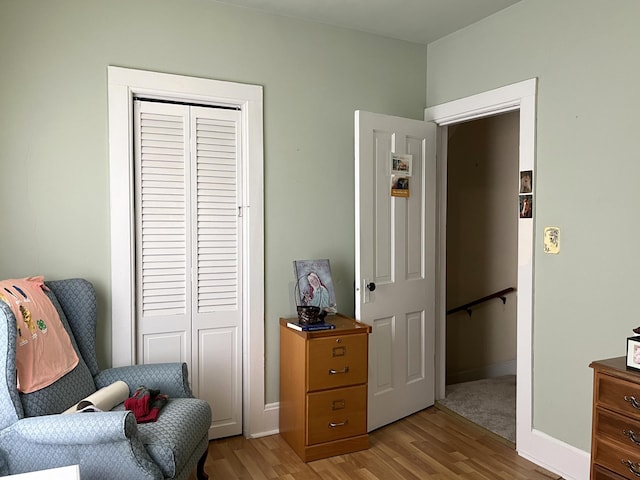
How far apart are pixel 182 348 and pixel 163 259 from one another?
55 centimetres

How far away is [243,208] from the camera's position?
3.22 meters

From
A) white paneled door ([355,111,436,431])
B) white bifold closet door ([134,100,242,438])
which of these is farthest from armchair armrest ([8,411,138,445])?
white paneled door ([355,111,436,431])

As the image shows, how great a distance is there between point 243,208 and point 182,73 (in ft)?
2.84

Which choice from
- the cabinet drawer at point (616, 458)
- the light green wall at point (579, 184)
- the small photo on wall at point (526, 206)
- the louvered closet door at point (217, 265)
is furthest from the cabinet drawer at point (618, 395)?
the louvered closet door at point (217, 265)

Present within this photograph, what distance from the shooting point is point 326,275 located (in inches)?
130

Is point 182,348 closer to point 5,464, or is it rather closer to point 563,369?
point 5,464

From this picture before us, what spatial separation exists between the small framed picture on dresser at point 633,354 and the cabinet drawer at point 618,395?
0.09 metres

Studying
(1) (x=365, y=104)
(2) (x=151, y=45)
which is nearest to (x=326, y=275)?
(1) (x=365, y=104)

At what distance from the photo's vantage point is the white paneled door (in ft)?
10.7

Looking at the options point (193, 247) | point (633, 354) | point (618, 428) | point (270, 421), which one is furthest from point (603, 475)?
point (193, 247)

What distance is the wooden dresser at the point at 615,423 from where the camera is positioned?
1.96m

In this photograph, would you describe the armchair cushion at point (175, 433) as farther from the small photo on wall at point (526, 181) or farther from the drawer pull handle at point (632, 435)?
the small photo on wall at point (526, 181)

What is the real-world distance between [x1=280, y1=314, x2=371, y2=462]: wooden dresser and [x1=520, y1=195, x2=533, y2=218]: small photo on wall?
1.13 metres

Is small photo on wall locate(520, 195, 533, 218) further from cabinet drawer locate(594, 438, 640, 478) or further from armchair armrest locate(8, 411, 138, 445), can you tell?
armchair armrest locate(8, 411, 138, 445)
